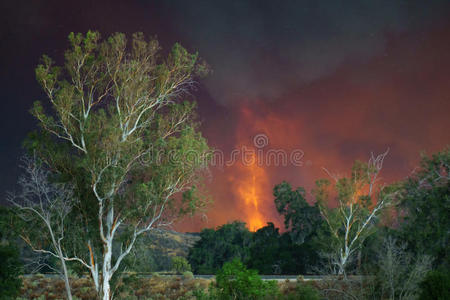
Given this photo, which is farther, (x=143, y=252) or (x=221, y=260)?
(x=221, y=260)

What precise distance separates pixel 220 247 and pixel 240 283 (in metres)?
33.8

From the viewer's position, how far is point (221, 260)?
44.9 meters

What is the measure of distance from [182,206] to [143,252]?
3051 mm

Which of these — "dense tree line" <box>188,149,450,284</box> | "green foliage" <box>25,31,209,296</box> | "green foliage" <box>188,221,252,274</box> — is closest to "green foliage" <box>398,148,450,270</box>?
"dense tree line" <box>188,149,450,284</box>

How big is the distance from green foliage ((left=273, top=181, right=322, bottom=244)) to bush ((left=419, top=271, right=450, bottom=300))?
29.1m

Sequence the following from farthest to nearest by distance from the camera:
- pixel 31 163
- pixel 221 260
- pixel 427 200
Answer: pixel 221 260 < pixel 427 200 < pixel 31 163

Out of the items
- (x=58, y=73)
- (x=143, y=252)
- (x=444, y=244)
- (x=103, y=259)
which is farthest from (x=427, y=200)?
(x=58, y=73)

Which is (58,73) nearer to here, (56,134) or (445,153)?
(56,134)

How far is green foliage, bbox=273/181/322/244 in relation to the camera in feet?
127

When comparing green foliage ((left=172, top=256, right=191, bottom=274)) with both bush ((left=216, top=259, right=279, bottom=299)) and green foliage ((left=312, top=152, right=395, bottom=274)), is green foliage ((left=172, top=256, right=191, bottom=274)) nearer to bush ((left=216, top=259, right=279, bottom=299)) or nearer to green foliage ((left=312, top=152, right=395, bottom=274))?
green foliage ((left=312, top=152, right=395, bottom=274))

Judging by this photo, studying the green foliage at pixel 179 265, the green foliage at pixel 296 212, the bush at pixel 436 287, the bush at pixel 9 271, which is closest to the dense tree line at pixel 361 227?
the green foliage at pixel 296 212

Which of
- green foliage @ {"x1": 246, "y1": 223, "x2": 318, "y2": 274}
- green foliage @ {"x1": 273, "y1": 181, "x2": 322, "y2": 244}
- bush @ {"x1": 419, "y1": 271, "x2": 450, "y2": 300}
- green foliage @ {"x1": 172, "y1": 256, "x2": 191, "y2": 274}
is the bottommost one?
bush @ {"x1": 419, "y1": 271, "x2": 450, "y2": 300}

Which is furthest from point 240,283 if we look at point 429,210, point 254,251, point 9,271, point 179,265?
point 254,251

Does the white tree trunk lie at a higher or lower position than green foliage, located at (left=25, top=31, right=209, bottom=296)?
lower
